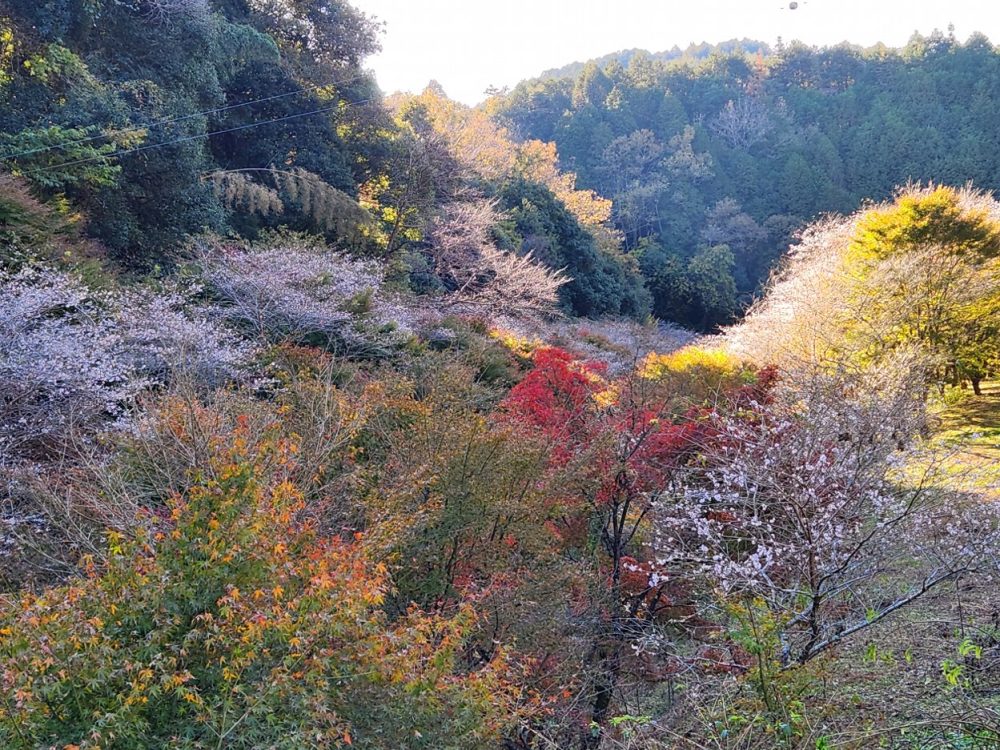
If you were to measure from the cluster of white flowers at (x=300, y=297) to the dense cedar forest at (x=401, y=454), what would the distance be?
0.08 m

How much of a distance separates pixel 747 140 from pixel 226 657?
50214 mm

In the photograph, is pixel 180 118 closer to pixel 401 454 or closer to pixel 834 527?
pixel 401 454

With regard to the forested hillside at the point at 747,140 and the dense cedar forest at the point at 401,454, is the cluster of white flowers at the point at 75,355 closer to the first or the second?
the dense cedar forest at the point at 401,454

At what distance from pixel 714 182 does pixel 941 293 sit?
33886 millimetres

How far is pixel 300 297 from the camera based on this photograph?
10.5 metres

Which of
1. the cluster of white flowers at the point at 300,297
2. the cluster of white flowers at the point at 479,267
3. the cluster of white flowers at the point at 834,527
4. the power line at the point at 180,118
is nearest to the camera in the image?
the cluster of white flowers at the point at 834,527

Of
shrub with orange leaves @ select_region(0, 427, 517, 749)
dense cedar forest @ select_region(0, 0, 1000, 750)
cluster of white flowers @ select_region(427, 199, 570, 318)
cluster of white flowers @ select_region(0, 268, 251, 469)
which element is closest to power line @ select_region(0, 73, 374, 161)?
dense cedar forest @ select_region(0, 0, 1000, 750)

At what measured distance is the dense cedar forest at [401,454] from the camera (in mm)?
2939

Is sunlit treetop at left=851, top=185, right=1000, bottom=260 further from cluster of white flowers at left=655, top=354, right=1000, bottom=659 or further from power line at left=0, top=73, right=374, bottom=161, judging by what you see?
power line at left=0, top=73, right=374, bottom=161

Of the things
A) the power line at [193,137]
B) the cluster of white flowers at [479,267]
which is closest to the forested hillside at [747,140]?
the cluster of white flowers at [479,267]

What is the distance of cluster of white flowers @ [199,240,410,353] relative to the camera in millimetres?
10453

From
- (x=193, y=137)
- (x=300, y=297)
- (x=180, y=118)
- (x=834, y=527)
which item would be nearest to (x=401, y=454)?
(x=834, y=527)

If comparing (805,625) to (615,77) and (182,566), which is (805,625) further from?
(615,77)

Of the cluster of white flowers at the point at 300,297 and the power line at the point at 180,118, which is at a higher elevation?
the power line at the point at 180,118
